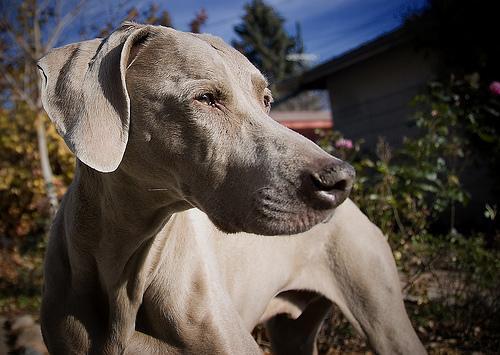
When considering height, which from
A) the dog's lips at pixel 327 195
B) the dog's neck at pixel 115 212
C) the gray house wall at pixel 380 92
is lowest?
the gray house wall at pixel 380 92

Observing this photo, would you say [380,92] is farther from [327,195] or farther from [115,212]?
[327,195]

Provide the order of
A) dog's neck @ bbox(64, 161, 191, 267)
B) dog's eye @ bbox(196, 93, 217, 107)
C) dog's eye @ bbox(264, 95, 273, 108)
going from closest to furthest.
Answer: dog's eye @ bbox(196, 93, 217, 107), dog's neck @ bbox(64, 161, 191, 267), dog's eye @ bbox(264, 95, 273, 108)

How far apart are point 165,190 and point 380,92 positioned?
8844 mm

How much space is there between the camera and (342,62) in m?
10.4

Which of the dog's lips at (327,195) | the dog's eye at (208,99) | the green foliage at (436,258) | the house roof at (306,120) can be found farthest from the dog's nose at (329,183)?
the house roof at (306,120)

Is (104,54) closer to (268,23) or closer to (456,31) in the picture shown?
(456,31)

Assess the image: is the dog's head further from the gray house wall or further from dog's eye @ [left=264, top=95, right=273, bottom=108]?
the gray house wall

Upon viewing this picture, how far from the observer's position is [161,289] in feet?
6.81

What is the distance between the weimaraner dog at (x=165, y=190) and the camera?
1.70 meters

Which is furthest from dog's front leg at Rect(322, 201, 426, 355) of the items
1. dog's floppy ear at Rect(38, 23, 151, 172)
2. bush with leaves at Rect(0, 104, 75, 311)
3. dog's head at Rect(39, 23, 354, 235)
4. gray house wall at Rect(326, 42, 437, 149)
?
gray house wall at Rect(326, 42, 437, 149)

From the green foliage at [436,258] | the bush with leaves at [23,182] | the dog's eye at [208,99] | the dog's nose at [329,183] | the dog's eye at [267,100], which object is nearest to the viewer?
the dog's nose at [329,183]

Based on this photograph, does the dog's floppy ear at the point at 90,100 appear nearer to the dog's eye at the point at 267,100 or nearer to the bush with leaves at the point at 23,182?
the dog's eye at the point at 267,100

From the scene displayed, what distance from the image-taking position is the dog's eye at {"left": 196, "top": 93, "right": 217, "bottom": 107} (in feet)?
5.98

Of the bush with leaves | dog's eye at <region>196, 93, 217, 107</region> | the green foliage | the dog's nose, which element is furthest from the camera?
the bush with leaves
